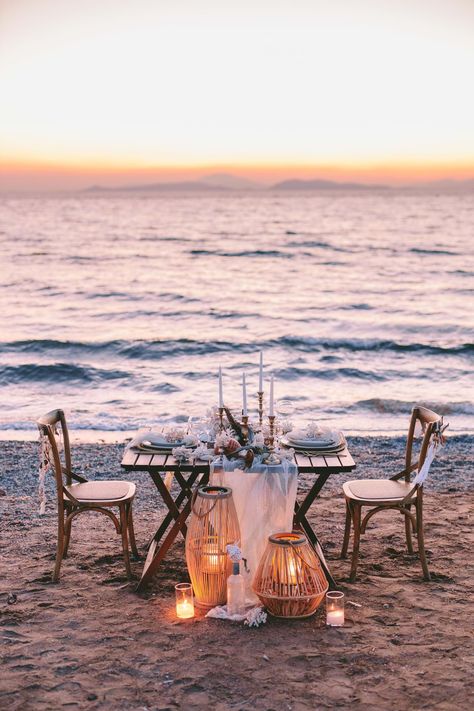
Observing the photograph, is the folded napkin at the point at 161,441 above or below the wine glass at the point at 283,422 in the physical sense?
below

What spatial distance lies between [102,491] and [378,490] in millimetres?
1749

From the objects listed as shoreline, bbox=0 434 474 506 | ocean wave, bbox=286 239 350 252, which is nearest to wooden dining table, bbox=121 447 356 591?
shoreline, bbox=0 434 474 506

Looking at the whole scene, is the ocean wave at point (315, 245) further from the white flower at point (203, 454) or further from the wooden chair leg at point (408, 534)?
the white flower at point (203, 454)

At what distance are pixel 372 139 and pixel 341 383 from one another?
28.4m

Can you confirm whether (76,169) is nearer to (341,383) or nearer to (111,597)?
(341,383)

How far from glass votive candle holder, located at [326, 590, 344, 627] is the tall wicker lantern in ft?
1.94

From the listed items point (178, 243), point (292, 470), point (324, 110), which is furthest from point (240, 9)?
point (178, 243)

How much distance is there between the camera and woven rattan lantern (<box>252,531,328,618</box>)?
441 cm

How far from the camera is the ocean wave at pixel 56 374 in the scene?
15359 millimetres

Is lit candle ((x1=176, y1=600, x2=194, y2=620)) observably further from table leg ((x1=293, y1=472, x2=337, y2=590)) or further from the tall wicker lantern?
table leg ((x1=293, y1=472, x2=337, y2=590))

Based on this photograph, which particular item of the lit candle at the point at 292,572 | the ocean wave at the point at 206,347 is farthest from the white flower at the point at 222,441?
the ocean wave at the point at 206,347

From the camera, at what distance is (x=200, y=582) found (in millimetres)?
4645

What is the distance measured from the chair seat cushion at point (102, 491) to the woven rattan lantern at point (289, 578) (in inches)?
41.7

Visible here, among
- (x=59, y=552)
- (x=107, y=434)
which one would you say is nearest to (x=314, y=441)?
(x=59, y=552)
